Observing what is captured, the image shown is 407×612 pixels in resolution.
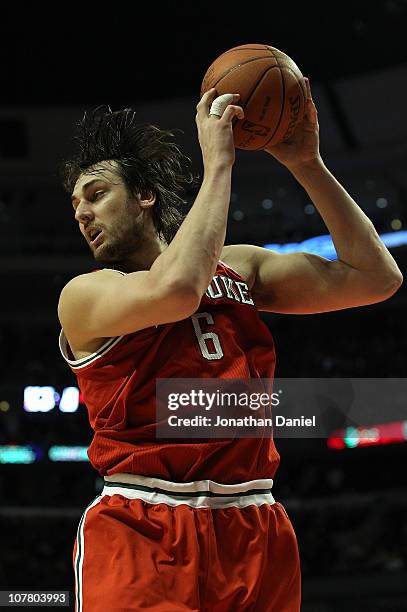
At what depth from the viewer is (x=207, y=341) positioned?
2.44m

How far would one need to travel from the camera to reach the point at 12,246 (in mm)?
16250

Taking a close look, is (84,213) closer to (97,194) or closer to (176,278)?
(97,194)

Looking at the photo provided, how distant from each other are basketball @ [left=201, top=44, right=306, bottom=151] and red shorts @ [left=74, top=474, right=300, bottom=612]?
1.04m

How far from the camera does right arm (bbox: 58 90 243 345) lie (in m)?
2.15

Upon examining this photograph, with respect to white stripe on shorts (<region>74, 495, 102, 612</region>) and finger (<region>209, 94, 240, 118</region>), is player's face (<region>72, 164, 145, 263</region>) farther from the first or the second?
white stripe on shorts (<region>74, 495, 102, 612</region>)

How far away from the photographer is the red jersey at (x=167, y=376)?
2.33 meters

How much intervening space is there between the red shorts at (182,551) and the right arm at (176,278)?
0.45m

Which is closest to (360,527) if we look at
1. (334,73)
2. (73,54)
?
(334,73)

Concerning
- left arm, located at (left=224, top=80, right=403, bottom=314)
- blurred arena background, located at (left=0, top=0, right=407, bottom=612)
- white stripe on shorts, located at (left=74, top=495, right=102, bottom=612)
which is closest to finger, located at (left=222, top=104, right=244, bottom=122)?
left arm, located at (left=224, top=80, right=403, bottom=314)

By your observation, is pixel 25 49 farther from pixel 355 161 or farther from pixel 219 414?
pixel 219 414

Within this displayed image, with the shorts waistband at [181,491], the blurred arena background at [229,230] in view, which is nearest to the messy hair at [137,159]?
the shorts waistband at [181,491]

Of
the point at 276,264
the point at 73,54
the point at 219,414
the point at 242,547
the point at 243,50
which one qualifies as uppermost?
the point at 73,54

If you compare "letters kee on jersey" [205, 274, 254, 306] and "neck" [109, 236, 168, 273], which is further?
"neck" [109, 236, 168, 273]

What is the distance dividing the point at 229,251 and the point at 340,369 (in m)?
12.6
